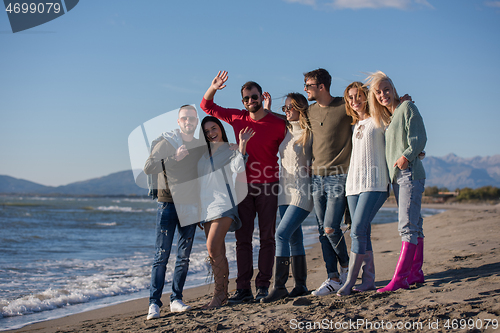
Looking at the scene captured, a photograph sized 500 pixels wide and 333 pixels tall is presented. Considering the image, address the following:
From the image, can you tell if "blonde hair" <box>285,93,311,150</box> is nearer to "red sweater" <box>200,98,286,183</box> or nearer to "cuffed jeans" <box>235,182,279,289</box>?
"red sweater" <box>200,98,286,183</box>

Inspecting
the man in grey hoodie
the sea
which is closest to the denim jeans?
the man in grey hoodie

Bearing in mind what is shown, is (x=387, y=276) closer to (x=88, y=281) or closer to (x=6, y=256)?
(x=88, y=281)

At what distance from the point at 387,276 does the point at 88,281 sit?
196 inches

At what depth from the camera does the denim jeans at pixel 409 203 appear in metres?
3.12

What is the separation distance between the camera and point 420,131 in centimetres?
310

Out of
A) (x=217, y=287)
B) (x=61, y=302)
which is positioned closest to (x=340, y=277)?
(x=217, y=287)

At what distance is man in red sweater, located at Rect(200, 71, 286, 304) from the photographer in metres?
3.59

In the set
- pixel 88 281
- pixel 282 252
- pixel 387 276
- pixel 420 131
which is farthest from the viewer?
pixel 88 281

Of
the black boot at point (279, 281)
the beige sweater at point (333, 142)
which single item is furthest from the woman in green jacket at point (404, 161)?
the black boot at point (279, 281)

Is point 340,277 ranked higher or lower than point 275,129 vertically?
lower

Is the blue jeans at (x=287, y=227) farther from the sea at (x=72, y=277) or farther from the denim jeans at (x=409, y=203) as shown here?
the sea at (x=72, y=277)

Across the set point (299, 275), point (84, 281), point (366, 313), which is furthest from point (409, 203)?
point (84, 281)

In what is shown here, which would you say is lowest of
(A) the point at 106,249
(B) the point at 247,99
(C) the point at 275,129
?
(A) the point at 106,249

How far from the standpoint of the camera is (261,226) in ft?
11.9
